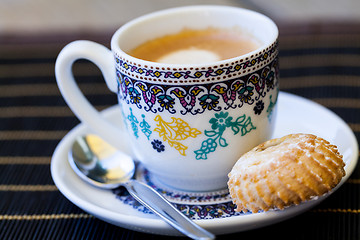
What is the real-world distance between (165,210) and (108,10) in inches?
78.8

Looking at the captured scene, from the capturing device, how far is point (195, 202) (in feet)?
2.81

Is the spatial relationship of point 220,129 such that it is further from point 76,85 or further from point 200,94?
point 76,85

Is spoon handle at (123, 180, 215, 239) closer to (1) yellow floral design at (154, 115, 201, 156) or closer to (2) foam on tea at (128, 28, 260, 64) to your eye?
(1) yellow floral design at (154, 115, 201, 156)

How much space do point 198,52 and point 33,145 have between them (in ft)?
1.62

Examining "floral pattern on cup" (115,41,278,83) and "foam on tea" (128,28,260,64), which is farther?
"foam on tea" (128,28,260,64)

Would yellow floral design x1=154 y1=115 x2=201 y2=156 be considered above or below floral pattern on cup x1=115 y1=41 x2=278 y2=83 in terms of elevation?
below

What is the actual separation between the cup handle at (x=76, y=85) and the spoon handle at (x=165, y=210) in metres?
0.14

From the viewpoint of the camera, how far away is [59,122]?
1.28m

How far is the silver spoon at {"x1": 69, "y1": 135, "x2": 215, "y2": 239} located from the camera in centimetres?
77

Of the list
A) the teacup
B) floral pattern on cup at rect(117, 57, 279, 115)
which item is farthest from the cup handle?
floral pattern on cup at rect(117, 57, 279, 115)

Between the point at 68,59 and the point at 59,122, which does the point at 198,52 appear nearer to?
the point at 68,59

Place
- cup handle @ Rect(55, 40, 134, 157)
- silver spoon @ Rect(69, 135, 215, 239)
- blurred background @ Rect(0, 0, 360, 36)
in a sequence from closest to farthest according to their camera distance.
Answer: silver spoon @ Rect(69, 135, 215, 239), cup handle @ Rect(55, 40, 134, 157), blurred background @ Rect(0, 0, 360, 36)

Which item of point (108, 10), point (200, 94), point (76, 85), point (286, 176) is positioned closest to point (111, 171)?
point (76, 85)

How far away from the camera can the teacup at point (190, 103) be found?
0.76 meters
